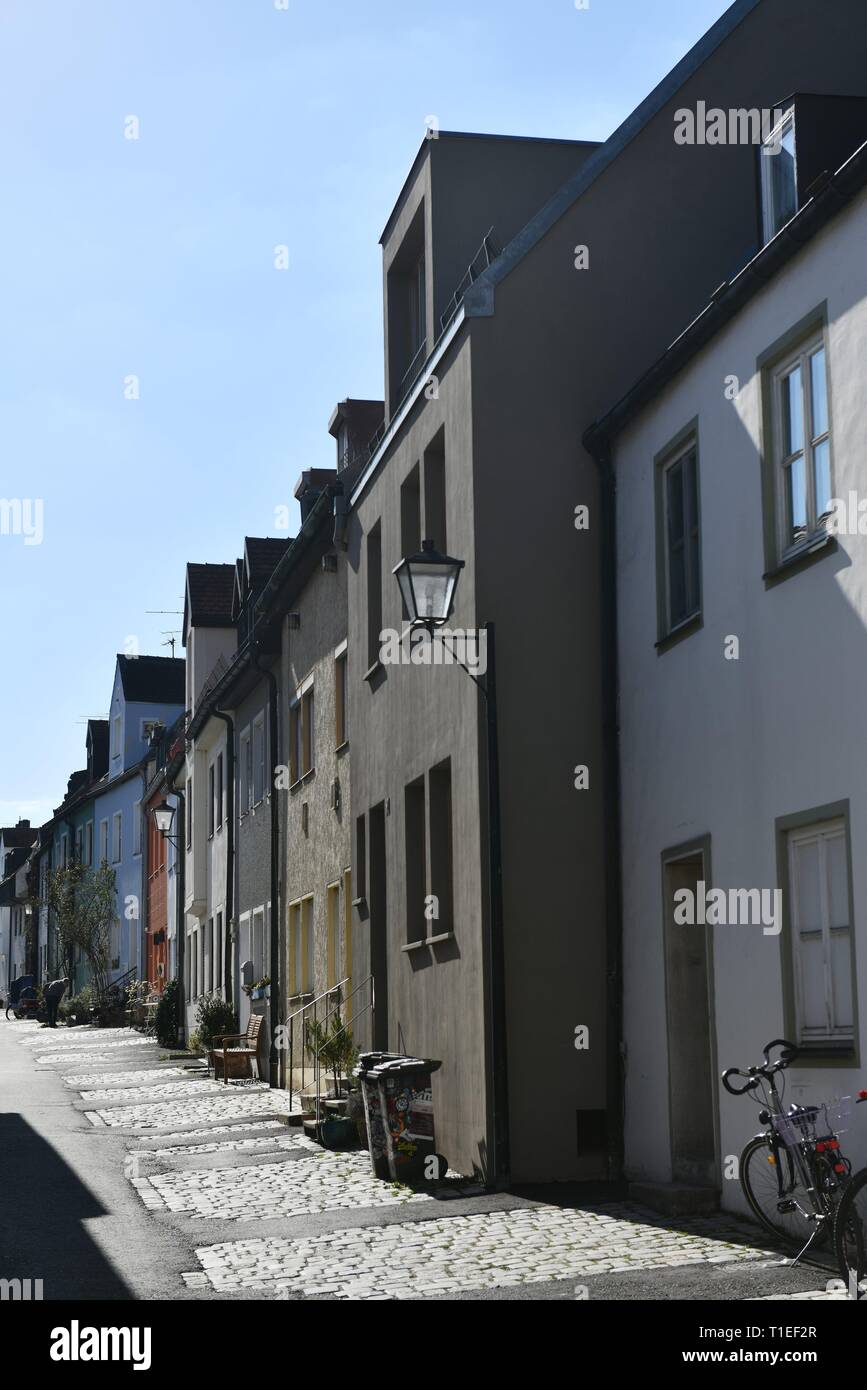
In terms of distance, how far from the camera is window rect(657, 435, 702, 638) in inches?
522

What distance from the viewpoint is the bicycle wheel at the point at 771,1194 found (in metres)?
10.4

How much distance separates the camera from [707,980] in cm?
1282

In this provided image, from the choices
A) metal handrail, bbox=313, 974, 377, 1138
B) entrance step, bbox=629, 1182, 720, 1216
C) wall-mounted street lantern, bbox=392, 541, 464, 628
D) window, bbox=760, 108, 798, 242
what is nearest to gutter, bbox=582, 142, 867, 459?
window, bbox=760, 108, 798, 242

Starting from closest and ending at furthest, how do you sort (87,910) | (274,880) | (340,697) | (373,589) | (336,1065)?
(336,1065) → (373,589) → (340,697) → (274,880) → (87,910)

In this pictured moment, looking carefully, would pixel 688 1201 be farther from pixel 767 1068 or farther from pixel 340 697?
pixel 340 697

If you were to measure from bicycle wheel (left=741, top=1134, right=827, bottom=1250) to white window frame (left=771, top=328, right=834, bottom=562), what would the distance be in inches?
138

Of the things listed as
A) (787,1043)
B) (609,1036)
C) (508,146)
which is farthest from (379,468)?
(787,1043)

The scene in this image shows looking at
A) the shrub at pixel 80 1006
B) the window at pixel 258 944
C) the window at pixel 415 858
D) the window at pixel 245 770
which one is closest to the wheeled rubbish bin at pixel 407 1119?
the window at pixel 415 858

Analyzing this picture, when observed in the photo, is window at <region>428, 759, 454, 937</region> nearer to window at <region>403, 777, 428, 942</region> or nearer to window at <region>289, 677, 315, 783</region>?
window at <region>403, 777, 428, 942</region>

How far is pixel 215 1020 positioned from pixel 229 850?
306 centimetres

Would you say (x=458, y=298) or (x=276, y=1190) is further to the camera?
(x=458, y=298)

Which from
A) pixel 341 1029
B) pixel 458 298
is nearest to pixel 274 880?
pixel 341 1029
